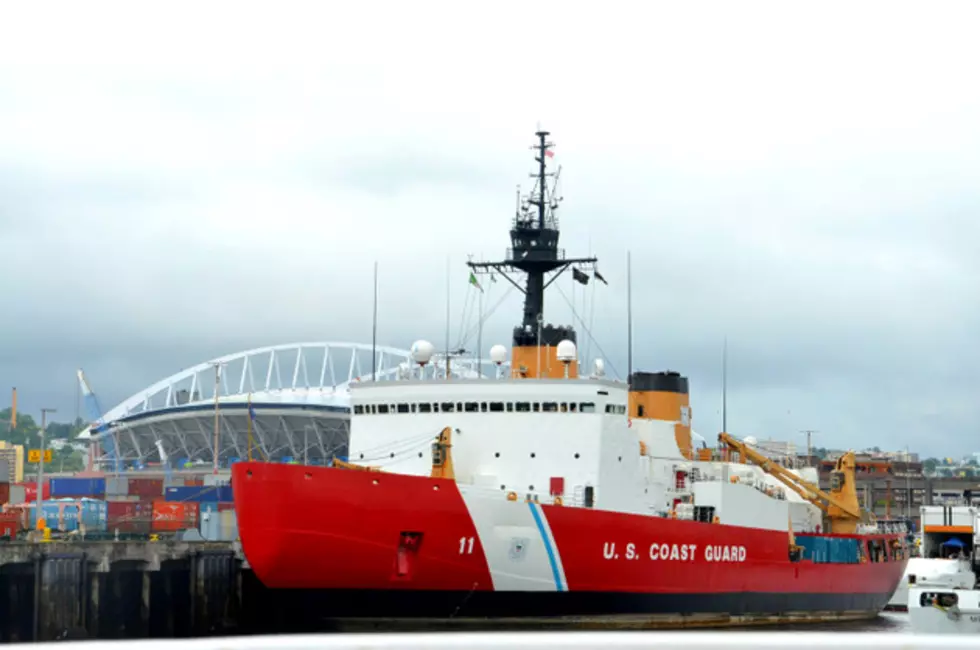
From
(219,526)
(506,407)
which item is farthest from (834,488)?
(219,526)

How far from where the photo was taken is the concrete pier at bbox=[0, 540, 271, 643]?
96.7 feet

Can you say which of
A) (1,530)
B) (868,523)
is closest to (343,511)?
(1,530)

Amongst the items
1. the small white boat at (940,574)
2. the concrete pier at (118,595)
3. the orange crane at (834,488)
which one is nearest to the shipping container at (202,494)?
the orange crane at (834,488)

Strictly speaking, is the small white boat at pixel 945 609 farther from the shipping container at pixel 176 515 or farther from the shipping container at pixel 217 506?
the shipping container at pixel 217 506

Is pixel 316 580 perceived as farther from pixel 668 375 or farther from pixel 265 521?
pixel 668 375

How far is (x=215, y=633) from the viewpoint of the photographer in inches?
1226

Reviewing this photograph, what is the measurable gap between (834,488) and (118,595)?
22.3 metres

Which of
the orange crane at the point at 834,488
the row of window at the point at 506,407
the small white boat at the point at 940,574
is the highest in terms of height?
the row of window at the point at 506,407

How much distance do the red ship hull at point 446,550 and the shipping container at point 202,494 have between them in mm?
41069

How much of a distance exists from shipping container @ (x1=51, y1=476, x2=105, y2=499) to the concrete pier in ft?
187

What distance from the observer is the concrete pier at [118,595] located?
2948 centimetres

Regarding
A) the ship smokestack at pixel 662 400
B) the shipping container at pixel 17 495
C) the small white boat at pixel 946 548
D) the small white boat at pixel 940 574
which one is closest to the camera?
the small white boat at pixel 940 574

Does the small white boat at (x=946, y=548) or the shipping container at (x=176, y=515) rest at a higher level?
the small white boat at (x=946, y=548)

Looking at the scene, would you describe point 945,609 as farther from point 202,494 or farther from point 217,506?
point 202,494
